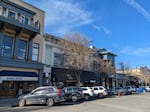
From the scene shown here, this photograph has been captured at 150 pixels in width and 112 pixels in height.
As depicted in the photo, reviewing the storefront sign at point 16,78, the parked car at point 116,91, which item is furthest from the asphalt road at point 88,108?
the parked car at point 116,91

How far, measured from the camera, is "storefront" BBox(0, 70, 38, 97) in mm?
23477

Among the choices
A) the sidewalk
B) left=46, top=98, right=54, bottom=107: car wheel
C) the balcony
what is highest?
the balcony

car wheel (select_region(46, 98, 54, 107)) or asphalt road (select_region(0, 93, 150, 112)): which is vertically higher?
car wheel (select_region(46, 98, 54, 107))

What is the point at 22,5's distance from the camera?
27000 millimetres

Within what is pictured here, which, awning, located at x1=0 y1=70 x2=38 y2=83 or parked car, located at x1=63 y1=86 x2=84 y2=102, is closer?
awning, located at x1=0 y1=70 x2=38 y2=83

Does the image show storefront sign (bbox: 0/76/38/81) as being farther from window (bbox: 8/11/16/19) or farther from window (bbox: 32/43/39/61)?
window (bbox: 8/11/16/19)

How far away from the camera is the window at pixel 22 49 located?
26.2 meters

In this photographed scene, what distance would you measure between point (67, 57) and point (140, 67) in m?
57.8

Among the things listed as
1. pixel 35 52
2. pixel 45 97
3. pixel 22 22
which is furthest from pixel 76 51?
pixel 45 97

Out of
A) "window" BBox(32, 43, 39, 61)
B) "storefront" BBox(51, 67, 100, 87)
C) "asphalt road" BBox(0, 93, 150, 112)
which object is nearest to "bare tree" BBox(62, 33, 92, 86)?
"storefront" BBox(51, 67, 100, 87)

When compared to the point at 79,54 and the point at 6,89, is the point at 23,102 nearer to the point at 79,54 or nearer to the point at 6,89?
the point at 6,89

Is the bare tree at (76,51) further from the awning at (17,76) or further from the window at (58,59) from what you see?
the awning at (17,76)

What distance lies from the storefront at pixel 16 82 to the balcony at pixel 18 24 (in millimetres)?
5496

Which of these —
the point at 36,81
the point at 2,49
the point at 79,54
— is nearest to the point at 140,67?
the point at 79,54
